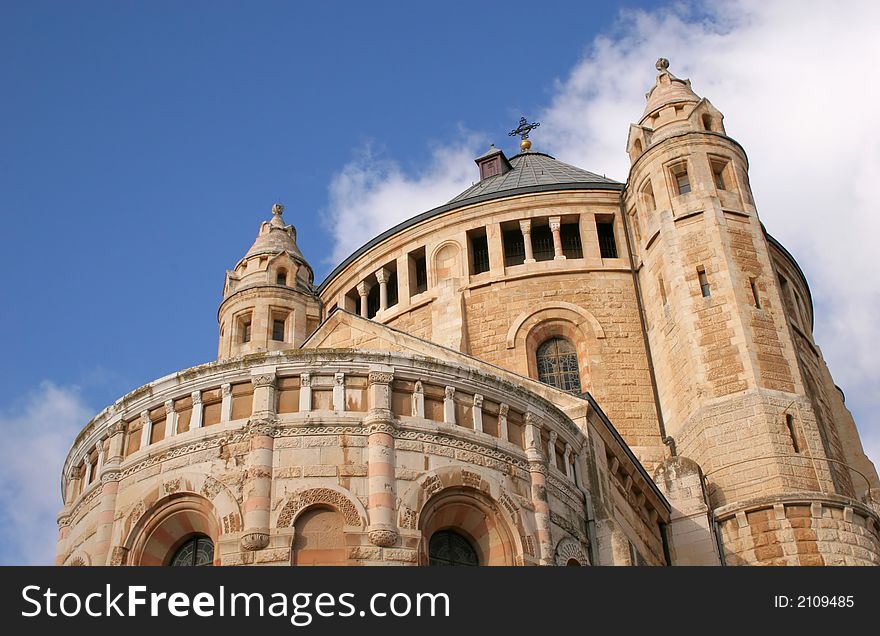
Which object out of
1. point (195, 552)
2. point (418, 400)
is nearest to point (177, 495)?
point (195, 552)

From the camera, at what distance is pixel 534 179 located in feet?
125

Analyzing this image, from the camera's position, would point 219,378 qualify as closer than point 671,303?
Yes

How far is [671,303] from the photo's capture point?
1163 inches

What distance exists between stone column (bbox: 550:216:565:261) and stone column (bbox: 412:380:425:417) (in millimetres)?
16206

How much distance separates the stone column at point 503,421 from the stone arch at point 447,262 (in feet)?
51.2

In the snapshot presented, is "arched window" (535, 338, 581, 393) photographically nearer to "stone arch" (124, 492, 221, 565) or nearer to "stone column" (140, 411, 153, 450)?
"stone column" (140, 411, 153, 450)

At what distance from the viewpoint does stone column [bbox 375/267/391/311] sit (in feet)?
117

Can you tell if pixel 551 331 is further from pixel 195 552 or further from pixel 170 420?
pixel 195 552

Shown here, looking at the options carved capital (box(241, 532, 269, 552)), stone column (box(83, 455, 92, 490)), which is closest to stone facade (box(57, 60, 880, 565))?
carved capital (box(241, 532, 269, 552))

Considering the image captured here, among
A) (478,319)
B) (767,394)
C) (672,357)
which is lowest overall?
(767,394)

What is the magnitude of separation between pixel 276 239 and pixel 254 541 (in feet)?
74.2

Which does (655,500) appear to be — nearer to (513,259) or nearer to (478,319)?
(478,319)
